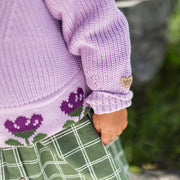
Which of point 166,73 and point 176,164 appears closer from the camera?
point 176,164

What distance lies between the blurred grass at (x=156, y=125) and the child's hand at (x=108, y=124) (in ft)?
3.10

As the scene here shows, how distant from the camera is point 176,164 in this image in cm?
174

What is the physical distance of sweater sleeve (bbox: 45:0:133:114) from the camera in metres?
0.70

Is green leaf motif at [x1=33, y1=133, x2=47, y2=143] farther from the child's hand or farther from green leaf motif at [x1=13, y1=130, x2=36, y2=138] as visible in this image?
the child's hand

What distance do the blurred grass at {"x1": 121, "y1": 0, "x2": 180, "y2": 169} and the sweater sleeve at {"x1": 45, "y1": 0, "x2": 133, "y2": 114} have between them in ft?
3.52

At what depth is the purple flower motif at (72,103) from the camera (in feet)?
2.47

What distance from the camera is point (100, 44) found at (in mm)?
709

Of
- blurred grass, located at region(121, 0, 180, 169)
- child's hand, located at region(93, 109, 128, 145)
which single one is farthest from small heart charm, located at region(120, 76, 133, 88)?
blurred grass, located at region(121, 0, 180, 169)

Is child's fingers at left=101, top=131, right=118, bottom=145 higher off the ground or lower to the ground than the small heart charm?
lower

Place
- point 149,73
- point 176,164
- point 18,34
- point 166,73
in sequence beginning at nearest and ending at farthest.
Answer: point 18,34 → point 176,164 → point 149,73 → point 166,73

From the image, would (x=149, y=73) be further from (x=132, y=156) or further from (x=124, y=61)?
(x=124, y=61)

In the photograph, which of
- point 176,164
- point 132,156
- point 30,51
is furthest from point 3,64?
point 176,164

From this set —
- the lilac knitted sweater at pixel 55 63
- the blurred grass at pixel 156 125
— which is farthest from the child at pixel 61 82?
the blurred grass at pixel 156 125

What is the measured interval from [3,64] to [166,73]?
168 cm
